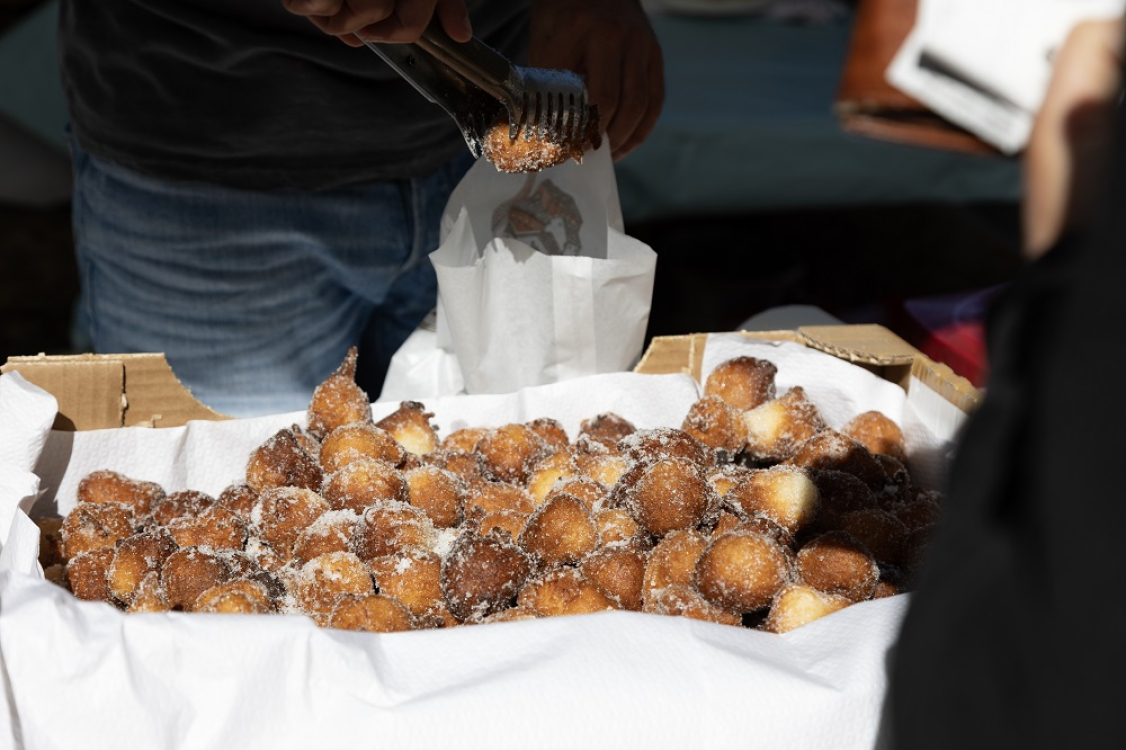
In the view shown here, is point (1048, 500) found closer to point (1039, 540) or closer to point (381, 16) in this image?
point (1039, 540)

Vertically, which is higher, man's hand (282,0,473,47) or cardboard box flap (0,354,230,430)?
man's hand (282,0,473,47)

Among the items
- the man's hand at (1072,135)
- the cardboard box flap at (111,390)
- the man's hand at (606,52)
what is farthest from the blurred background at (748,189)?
the man's hand at (1072,135)

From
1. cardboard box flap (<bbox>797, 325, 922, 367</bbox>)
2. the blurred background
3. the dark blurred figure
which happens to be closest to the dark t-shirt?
cardboard box flap (<bbox>797, 325, 922, 367</bbox>)

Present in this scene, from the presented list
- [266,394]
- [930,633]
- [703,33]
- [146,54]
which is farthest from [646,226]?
[930,633]

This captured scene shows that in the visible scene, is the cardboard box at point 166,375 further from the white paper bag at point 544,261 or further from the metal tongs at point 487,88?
the metal tongs at point 487,88

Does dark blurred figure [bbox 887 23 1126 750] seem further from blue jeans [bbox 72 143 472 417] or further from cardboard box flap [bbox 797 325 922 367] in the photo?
blue jeans [bbox 72 143 472 417]

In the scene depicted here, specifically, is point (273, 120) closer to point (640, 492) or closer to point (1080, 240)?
point (640, 492)
